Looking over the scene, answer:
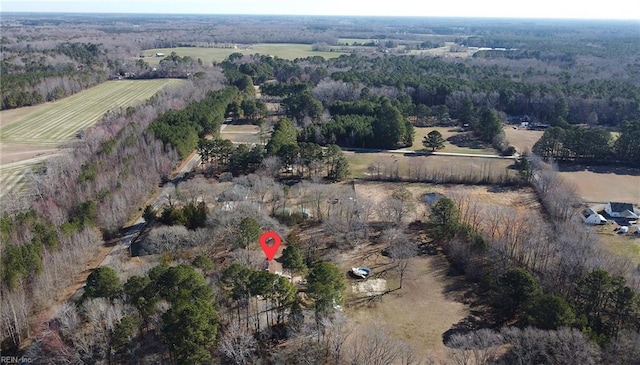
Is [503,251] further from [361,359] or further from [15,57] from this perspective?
[15,57]

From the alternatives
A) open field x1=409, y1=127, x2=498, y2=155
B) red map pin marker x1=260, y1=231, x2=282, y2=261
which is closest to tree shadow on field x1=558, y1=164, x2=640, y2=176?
open field x1=409, y1=127, x2=498, y2=155

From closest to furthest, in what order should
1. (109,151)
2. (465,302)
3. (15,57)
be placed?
(465,302)
(109,151)
(15,57)

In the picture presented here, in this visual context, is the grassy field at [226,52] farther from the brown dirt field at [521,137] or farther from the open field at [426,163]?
the open field at [426,163]

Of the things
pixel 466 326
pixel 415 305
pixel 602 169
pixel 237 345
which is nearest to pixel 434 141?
pixel 602 169

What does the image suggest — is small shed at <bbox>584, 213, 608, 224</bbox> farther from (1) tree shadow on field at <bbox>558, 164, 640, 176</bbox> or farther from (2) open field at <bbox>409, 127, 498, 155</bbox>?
(2) open field at <bbox>409, 127, 498, 155</bbox>

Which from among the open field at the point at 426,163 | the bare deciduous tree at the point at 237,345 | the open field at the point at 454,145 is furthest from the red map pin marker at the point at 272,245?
the open field at the point at 454,145

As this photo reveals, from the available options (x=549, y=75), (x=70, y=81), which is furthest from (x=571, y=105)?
(x=70, y=81)
